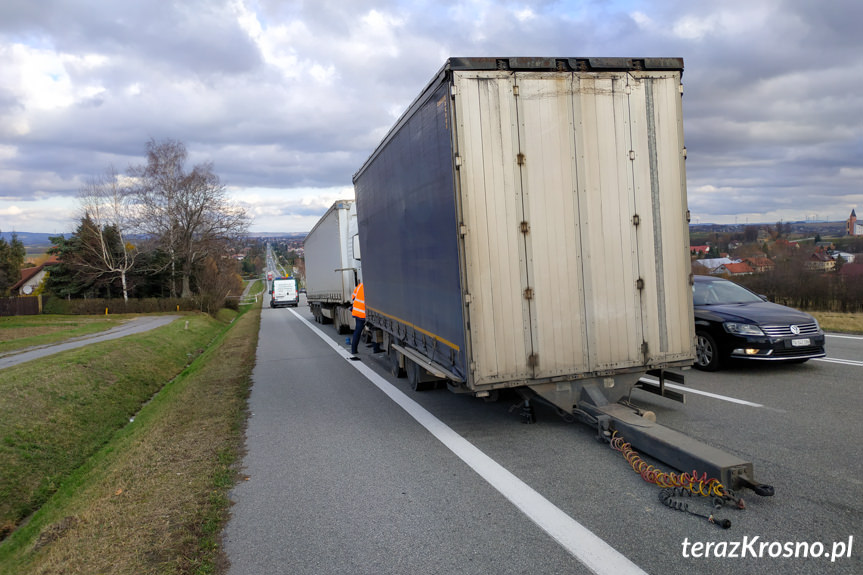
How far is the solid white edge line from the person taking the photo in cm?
338

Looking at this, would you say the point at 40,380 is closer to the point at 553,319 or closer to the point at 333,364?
the point at 333,364

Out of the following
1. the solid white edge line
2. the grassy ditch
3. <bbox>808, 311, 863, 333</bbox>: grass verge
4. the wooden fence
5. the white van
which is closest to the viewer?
the solid white edge line

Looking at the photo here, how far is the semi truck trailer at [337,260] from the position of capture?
17.2 metres

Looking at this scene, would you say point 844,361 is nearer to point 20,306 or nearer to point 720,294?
point 720,294

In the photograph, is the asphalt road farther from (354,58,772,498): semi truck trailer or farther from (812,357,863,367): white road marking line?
(812,357,863,367): white road marking line

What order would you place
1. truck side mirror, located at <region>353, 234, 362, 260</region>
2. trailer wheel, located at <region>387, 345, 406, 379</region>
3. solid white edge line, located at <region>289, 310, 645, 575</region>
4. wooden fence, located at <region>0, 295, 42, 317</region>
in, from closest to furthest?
solid white edge line, located at <region>289, 310, 645, 575</region> < trailer wheel, located at <region>387, 345, 406, 379</region> < truck side mirror, located at <region>353, 234, 362, 260</region> < wooden fence, located at <region>0, 295, 42, 317</region>

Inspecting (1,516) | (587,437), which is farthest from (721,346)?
(1,516)

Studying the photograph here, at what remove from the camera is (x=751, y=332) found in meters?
8.75

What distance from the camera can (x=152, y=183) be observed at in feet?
146

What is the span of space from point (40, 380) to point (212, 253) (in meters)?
36.8

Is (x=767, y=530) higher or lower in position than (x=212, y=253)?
lower

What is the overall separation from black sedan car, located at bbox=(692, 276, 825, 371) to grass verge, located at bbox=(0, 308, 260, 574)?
21.3ft

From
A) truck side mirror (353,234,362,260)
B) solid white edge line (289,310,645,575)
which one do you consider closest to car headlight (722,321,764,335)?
solid white edge line (289,310,645,575)

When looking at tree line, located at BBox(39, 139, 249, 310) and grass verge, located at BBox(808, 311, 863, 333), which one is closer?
grass verge, located at BBox(808, 311, 863, 333)
